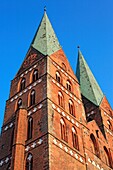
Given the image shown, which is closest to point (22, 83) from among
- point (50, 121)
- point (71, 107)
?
point (71, 107)

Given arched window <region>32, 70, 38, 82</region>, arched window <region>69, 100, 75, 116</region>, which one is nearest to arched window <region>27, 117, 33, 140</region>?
arched window <region>69, 100, 75, 116</region>

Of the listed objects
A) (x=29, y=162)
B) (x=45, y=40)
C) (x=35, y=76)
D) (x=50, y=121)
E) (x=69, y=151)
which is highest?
(x=45, y=40)

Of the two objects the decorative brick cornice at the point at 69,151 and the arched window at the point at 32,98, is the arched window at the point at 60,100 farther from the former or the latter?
the decorative brick cornice at the point at 69,151

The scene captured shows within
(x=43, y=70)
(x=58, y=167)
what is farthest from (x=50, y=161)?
(x=43, y=70)

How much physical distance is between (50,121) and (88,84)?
1577 centimetres

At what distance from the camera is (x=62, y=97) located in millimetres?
26688

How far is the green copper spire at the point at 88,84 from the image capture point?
116ft

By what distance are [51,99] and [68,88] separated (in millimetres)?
4882

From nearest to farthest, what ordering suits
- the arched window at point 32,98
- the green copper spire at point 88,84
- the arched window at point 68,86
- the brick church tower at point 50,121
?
the brick church tower at point 50,121 < the arched window at point 32,98 < the arched window at point 68,86 < the green copper spire at point 88,84

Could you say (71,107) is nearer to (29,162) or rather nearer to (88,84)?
(29,162)

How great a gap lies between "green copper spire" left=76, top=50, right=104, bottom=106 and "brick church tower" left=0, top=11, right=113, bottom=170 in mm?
566

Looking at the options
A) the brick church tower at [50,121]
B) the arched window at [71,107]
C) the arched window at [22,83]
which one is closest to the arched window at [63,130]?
the brick church tower at [50,121]

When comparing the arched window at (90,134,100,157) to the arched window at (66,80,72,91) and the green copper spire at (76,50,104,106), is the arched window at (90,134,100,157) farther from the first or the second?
the green copper spire at (76,50,104,106)

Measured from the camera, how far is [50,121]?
22.3 m
